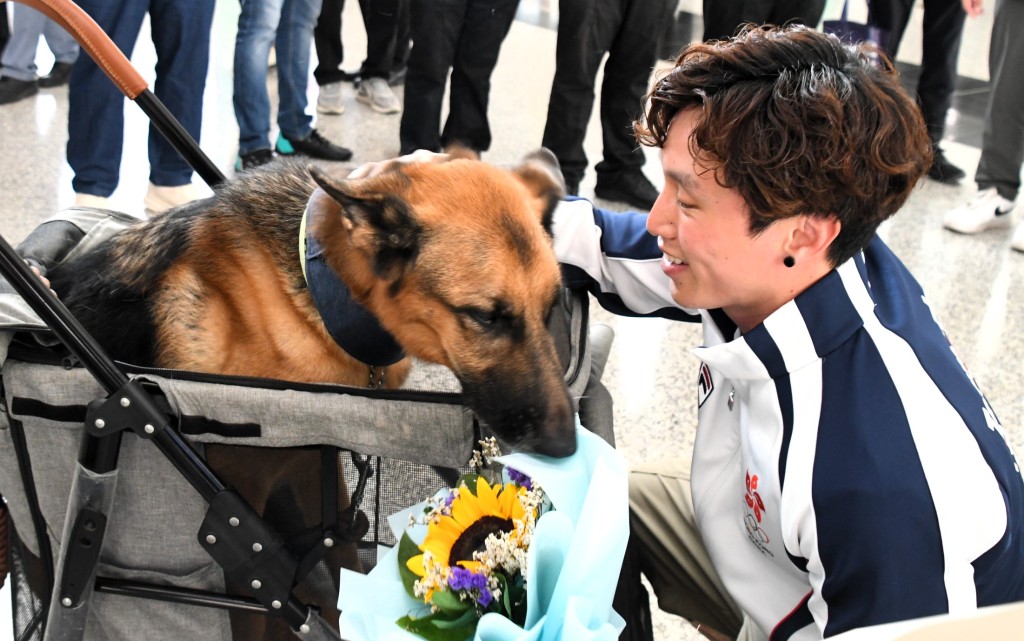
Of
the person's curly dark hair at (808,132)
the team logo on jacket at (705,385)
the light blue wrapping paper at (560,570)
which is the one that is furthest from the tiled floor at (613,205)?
the person's curly dark hair at (808,132)

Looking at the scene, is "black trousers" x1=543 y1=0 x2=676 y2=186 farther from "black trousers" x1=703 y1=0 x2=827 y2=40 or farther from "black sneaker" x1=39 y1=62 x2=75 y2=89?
"black sneaker" x1=39 y1=62 x2=75 y2=89

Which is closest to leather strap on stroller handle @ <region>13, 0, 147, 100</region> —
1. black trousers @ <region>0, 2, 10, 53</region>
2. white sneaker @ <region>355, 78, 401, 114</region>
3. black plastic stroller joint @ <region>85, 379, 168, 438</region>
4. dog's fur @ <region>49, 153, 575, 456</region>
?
dog's fur @ <region>49, 153, 575, 456</region>

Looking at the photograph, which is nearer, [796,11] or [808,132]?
[808,132]

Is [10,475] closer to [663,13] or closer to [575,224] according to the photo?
[575,224]

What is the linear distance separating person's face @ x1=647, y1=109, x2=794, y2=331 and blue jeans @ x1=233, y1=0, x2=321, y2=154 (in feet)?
8.68

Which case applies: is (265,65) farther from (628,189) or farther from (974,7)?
(974,7)

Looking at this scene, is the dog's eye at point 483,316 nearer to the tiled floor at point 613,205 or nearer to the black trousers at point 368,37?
the tiled floor at point 613,205

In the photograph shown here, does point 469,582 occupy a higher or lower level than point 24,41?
higher

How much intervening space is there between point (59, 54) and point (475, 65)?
2131mm

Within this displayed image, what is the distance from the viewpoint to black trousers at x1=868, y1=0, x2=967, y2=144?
14.5 feet

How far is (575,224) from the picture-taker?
5.17 ft

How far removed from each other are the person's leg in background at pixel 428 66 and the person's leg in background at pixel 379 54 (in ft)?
2.75

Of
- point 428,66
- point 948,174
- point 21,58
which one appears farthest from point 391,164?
point 948,174

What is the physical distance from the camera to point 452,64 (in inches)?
143
